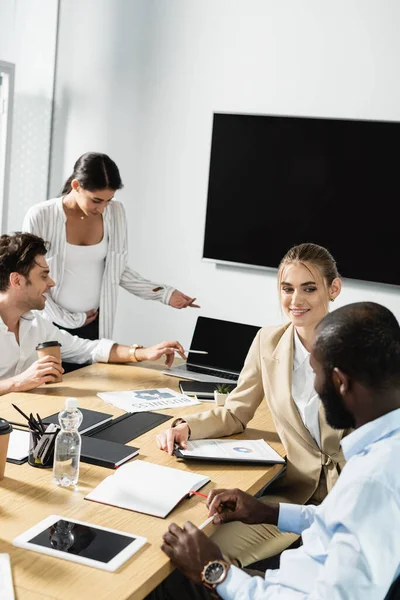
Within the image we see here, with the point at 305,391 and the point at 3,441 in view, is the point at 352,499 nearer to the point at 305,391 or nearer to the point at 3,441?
the point at 3,441

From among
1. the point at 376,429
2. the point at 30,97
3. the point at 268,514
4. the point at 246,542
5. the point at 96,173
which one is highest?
the point at 30,97

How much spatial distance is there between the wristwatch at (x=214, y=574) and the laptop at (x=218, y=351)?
5.02 feet

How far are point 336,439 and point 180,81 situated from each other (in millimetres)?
3011

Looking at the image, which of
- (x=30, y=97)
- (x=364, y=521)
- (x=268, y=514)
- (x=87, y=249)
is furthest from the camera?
(x=30, y=97)

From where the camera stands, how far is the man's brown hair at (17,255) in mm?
2902

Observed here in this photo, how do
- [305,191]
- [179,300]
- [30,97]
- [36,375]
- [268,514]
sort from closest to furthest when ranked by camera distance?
[268,514], [36,375], [179,300], [305,191], [30,97]

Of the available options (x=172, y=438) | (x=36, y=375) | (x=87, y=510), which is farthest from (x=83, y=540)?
(x=36, y=375)

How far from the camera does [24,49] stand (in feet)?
16.0

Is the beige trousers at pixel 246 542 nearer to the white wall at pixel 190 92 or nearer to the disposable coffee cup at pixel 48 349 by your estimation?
the disposable coffee cup at pixel 48 349

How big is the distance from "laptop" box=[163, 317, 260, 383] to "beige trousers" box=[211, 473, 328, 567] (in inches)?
35.6

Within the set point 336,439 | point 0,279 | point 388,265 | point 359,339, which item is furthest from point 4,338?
point 388,265

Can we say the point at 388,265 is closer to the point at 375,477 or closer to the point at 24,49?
the point at 24,49

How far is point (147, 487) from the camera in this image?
6.30ft

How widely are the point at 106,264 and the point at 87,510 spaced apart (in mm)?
1915
